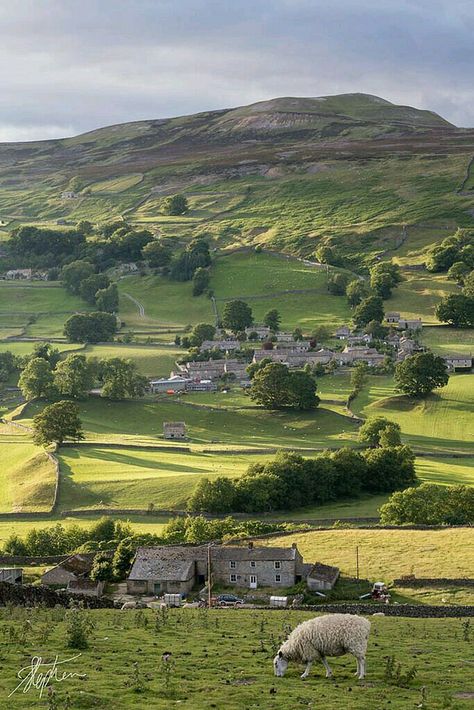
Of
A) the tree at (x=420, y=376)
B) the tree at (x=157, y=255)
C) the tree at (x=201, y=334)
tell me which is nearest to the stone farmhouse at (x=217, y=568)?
the tree at (x=420, y=376)

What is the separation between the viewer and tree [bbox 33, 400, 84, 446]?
3649 inches

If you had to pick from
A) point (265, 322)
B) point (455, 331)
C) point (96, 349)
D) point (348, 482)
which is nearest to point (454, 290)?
point (455, 331)

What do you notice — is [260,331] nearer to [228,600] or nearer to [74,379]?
[74,379]

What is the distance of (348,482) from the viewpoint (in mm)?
81188

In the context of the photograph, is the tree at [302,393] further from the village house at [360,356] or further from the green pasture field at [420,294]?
the green pasture field at [420,294]

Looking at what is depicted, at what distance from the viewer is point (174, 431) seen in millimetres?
100438

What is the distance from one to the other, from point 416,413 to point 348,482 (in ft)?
92.9

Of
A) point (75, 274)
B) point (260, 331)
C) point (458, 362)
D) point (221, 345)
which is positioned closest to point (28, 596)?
point (458, 362)

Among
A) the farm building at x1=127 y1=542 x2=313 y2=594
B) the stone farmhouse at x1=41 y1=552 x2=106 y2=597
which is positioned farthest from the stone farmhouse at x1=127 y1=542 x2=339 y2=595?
the stone farmhouse at x1=41 y1=552 x2=106 y2=597

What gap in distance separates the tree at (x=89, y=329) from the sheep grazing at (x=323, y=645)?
12495 centimetres

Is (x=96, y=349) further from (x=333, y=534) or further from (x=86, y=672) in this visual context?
(x=86, y=672)

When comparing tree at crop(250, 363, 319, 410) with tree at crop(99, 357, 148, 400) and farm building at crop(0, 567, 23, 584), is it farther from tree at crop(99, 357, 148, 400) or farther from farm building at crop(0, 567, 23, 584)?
farm building at crop(0, 567, 23, 584)

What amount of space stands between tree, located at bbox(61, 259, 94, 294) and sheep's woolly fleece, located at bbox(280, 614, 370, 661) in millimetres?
160397

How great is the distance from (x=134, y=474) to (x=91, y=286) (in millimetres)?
99113
